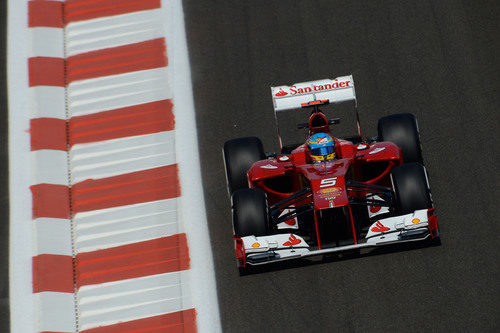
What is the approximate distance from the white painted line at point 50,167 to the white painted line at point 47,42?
6.81ft

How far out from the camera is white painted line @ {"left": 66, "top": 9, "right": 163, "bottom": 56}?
14078 millimetres

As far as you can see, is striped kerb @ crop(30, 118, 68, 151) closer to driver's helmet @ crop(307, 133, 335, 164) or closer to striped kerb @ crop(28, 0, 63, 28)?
striped kerb @ crop(28, 0, 63, 28)

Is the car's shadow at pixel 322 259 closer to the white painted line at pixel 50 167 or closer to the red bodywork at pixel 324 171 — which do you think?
the red bodywork at pixel 324 171

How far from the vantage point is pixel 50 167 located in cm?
1259

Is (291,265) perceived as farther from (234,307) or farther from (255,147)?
(255,147)

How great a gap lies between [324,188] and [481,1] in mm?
5775

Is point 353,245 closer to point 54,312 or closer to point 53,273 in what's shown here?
point 54,312

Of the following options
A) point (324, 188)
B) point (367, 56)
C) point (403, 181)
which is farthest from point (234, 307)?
point (367, 56)

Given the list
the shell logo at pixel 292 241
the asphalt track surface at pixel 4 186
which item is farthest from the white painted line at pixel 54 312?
the shell logo at pixel 292 241

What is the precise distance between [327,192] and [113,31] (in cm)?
605

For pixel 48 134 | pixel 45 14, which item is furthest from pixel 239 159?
pixel 45 14

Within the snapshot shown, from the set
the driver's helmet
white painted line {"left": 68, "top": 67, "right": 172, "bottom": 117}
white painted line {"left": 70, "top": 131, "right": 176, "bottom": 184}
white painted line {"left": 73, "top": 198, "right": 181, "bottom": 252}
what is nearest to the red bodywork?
the driver's helmet

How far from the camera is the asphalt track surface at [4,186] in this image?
11269mm

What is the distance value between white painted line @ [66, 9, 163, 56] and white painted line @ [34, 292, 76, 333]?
15.2 ft
